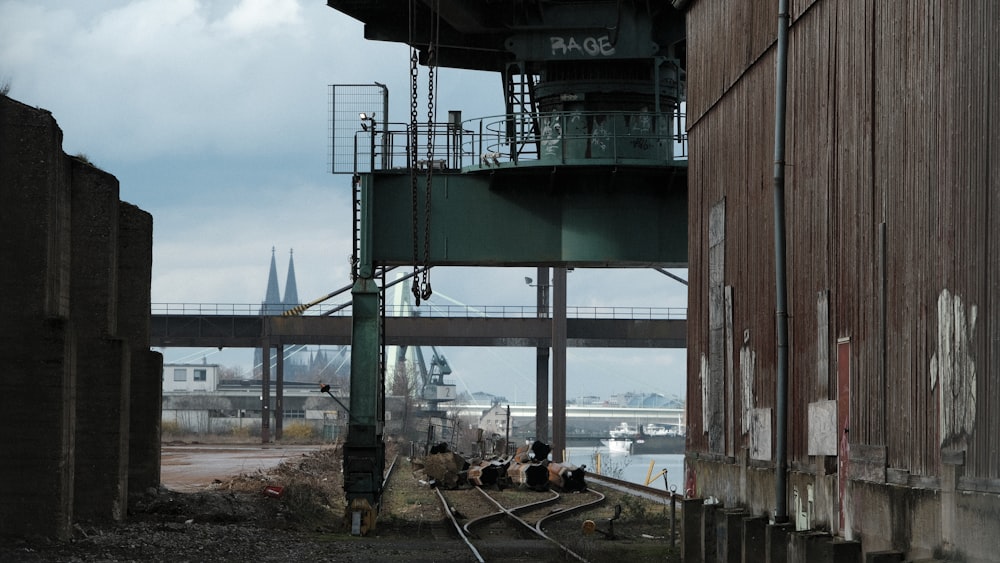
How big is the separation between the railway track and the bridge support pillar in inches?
73.6

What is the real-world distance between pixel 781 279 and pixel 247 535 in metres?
10.3

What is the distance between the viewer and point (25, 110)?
1861cm

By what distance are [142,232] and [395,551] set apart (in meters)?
10.3

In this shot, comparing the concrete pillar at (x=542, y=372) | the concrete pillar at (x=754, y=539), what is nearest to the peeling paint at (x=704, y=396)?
the concrete pillar at (x=754, y=539)

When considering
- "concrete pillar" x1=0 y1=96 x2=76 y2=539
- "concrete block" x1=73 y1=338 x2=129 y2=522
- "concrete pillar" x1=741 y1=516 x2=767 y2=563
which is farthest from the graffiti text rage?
"concrete pillar" x1=741 y1=516 x2=767 y2=563

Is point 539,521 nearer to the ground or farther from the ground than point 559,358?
nearer to the ground

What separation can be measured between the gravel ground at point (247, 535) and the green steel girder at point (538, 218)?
5173 millimetres

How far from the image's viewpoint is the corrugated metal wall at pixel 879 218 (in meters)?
10.4

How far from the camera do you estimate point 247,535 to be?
2178 centimetres

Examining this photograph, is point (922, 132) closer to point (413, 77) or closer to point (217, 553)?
point (217, 553)

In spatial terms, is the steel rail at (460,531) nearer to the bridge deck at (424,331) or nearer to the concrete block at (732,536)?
the concrete block at (732,536)

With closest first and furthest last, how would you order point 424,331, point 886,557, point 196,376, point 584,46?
point 886,557 → point 584,46 → point 424,331 → point 196,376

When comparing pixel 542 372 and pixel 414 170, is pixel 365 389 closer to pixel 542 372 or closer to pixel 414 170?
pixel 414 170

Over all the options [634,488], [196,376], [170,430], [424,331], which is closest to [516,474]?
[634,488]
